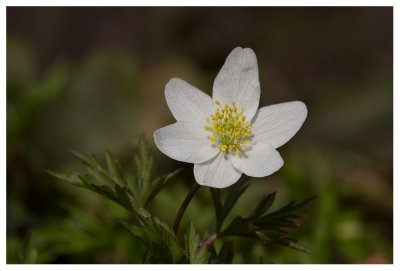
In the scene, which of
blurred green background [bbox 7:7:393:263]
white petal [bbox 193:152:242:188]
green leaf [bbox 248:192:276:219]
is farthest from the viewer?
blurred green background [bbox 7:7:393:263]

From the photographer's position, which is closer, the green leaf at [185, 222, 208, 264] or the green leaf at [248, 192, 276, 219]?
the green leaf at [185, 222, 208, 264]

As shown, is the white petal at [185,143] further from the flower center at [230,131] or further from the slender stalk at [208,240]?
the slender stalk at [208,240]

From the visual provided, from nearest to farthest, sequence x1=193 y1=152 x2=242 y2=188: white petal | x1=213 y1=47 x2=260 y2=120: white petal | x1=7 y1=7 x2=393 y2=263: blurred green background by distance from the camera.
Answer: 1. x1=193 y1=152 x2=242 y2=188: white petal
2. x1=213 y1=47 x2=260 y2=120: white petal
3. x1=7 y1=7 x2=393 y2=263: blurred green background

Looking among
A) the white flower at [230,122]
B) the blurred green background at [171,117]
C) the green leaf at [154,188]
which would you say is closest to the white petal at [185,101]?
the white flower at [230,122]

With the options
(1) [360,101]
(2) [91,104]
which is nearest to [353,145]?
(1) [360,101]

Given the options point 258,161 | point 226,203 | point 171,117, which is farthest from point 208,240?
point 171,117

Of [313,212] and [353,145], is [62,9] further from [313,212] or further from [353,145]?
[313,212]

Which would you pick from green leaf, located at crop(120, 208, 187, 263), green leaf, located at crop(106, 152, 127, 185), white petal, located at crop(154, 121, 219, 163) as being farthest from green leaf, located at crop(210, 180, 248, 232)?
green leaf, located at crop(106, 152, 127, 185)

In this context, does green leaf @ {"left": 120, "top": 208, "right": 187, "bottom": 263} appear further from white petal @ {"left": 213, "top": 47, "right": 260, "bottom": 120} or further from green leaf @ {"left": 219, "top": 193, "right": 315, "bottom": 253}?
white petal @ {"left": 213, "top": 47, "right": 260, "bottom": 120}

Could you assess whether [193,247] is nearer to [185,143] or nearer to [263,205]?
[263,205]
